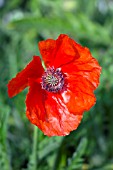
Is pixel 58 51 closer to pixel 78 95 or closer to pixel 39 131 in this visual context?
pixel 78 95

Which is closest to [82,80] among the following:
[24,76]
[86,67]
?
[86,67]

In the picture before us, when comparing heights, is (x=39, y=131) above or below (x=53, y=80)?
below

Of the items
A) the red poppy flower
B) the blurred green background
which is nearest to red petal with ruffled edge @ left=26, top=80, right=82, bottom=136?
the red poppy flower

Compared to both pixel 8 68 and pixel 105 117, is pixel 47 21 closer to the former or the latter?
pixel 8 68

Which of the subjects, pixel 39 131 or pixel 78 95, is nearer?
pixel 78 95

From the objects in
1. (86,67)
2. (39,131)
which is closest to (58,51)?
(86,67)

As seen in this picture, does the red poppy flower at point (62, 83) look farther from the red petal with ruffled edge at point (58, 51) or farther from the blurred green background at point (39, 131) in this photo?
the blurred green background at point (39, 131)
